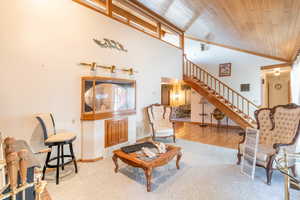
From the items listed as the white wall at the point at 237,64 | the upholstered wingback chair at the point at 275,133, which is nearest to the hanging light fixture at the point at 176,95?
the white wall at the point at 237,64

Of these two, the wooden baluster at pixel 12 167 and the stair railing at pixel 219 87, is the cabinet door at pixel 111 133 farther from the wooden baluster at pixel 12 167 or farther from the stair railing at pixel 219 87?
the stair railing at pixel 219 87

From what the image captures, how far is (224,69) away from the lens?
22.9 ft

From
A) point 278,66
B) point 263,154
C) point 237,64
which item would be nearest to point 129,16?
point 237,64

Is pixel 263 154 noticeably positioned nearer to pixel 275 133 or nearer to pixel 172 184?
pixel 275 133

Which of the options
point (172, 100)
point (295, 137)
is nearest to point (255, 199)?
point (295, 137)

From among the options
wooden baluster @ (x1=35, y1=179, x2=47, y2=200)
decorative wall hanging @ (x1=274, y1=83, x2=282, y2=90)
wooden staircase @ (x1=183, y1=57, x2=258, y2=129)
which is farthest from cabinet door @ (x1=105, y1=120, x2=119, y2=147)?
decorative wall hanging @ (x1=274, y1=83, x2=282, y2=90)

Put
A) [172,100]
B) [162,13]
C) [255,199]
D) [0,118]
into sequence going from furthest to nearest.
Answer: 1. [172,100]
2. [162,13]
3. [0,118]
4. [255,199]

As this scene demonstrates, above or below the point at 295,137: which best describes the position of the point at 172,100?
above

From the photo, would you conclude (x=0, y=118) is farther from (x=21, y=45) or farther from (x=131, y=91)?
(x=131, y=91)

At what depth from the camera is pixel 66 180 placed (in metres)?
2.60

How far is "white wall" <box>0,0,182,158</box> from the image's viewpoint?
2.52 metres

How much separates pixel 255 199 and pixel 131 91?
11.6 ft

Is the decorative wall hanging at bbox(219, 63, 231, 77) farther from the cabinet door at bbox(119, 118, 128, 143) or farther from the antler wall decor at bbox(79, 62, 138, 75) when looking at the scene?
the cabinet door at bbox(119, 118, 128, 143)

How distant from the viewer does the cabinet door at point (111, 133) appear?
3664 millimetres
